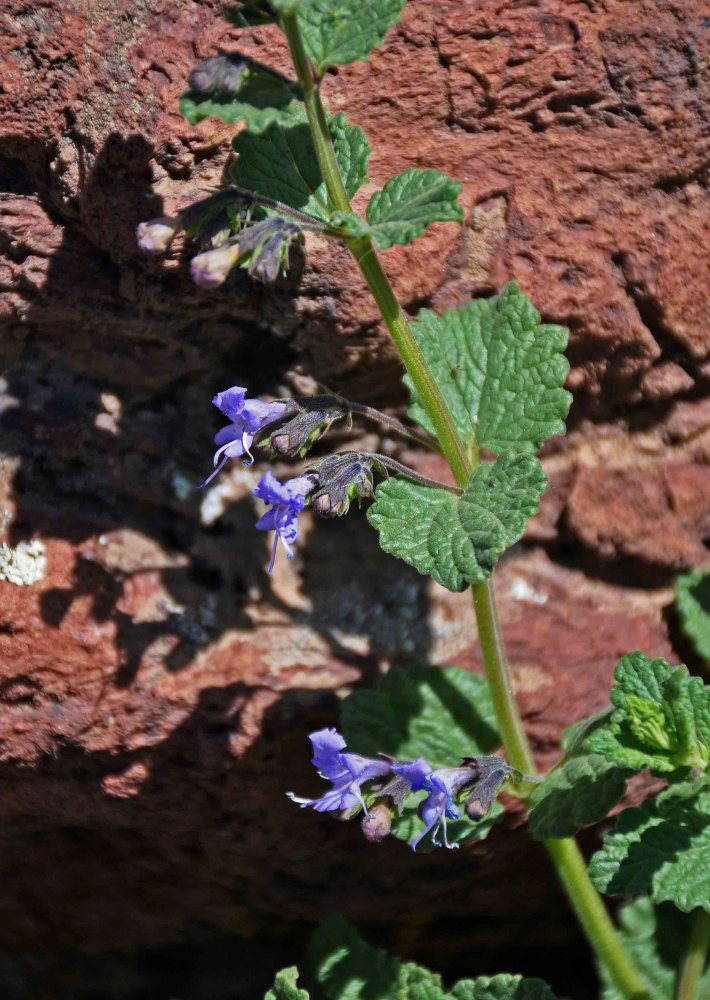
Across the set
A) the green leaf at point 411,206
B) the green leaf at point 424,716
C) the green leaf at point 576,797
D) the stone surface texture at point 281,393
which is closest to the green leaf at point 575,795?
the green leaf at point 576,797

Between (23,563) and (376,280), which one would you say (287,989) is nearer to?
(23,563)

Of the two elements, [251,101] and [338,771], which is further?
[338,771]

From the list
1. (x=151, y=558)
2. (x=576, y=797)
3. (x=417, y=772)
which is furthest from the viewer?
(x=151, y=558)

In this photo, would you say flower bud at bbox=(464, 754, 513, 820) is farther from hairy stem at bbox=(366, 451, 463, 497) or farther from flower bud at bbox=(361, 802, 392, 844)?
hairy stem at bbox=(366, 451, 463, 497)

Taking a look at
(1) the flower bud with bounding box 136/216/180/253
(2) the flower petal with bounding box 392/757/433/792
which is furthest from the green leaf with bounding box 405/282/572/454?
(2) the flower petal with bounding box 392/757/433/792

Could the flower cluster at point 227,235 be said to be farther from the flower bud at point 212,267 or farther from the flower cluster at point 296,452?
the flower cluster at point 296,452

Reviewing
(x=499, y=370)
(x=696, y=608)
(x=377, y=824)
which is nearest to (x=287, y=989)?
(x=377, y=824)

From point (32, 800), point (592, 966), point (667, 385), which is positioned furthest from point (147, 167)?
point (592, 966)
